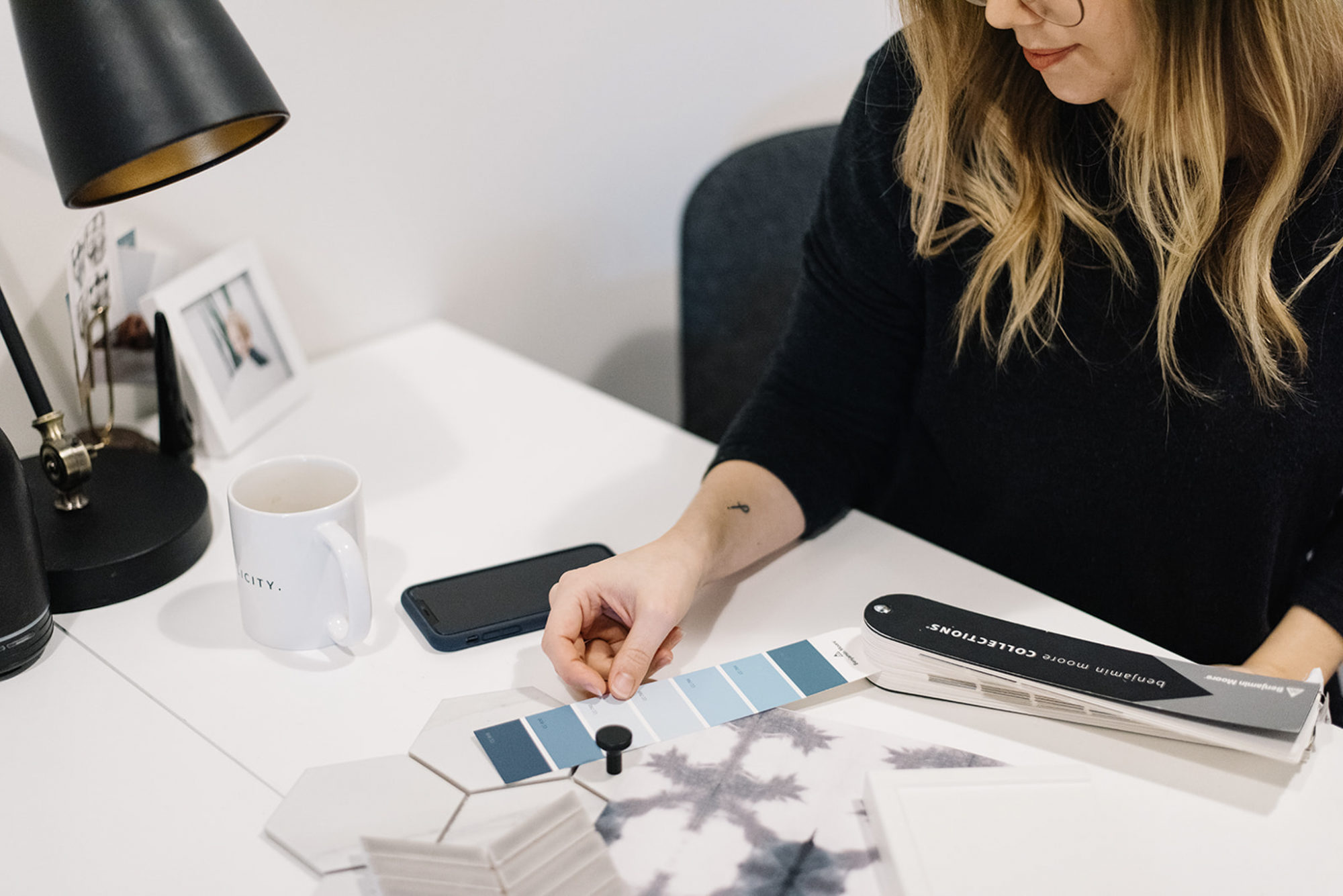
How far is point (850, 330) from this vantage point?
0.91 m

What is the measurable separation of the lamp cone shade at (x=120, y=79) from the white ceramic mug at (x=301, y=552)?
204 millimetres

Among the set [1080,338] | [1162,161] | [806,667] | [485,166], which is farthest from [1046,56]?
[485,166]

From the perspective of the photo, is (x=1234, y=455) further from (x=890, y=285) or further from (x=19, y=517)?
(x=19, y=517)

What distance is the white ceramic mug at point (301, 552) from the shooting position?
2.19ft

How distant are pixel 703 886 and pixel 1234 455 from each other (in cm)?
52

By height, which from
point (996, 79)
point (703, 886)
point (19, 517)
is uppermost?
point (996, 79)

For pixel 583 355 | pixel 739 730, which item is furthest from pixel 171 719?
pixel 583 355

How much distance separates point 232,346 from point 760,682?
557 mm

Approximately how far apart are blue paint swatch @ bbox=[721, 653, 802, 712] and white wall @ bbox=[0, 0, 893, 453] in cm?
59

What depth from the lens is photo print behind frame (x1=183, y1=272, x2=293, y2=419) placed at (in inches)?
36.4

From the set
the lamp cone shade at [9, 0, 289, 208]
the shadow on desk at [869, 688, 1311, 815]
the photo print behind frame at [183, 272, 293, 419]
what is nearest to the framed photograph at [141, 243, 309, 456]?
the photo print behind frame at [183, 272, 293, 419]

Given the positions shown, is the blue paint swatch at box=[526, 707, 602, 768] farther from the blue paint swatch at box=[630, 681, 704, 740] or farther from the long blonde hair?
the long blonde hair

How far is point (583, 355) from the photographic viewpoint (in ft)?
4.76

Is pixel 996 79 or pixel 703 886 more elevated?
pixel 996 79
